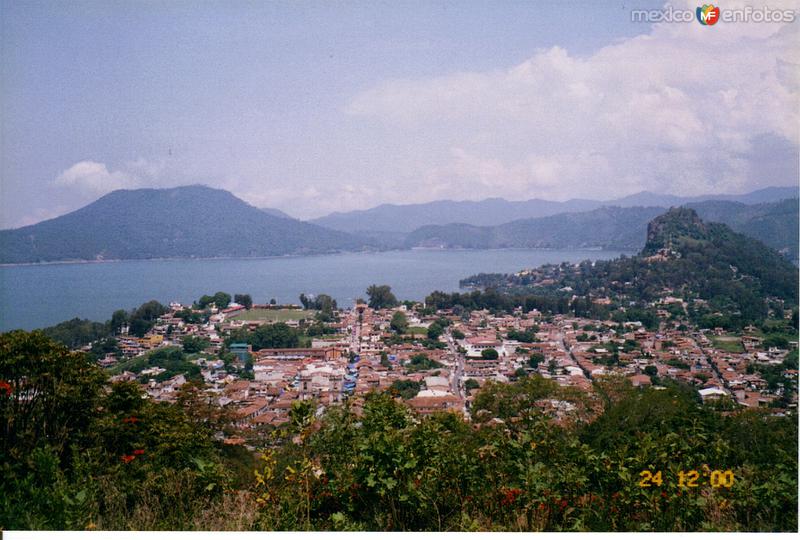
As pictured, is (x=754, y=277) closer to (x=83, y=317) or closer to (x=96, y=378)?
(x=96, y=378)

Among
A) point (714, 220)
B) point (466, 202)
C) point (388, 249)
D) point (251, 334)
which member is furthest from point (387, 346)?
point (714, 220)

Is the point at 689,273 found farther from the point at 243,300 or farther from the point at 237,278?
the point at 237,278

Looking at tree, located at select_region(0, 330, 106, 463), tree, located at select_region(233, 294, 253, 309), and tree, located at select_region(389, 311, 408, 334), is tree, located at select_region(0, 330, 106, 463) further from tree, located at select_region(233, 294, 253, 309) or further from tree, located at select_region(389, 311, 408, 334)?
tree, located at select_region(389, 311, 408, 334)

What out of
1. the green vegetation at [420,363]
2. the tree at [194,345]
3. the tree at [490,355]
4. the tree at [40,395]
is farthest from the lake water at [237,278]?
the tree at [40,395]

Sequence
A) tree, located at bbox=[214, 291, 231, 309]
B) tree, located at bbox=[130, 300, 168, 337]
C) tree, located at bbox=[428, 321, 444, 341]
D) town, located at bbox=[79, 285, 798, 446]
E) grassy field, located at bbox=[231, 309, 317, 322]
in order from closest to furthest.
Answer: town, located at bbox=[79, 285, 798, 446] < tree, located at bbox=[130, 300, 168, 337] < tree, located at bbox=[428, 321, 444, 341] < grassy field, located at bbox=[231, 309, 317, 322] < tree, located at bbox=[214, 291, 231, 309]

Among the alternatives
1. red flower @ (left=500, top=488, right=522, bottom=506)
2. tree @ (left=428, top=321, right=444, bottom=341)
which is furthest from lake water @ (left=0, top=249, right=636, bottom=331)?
red flower @ (left=500, top=488, right=522, bottom=506)
